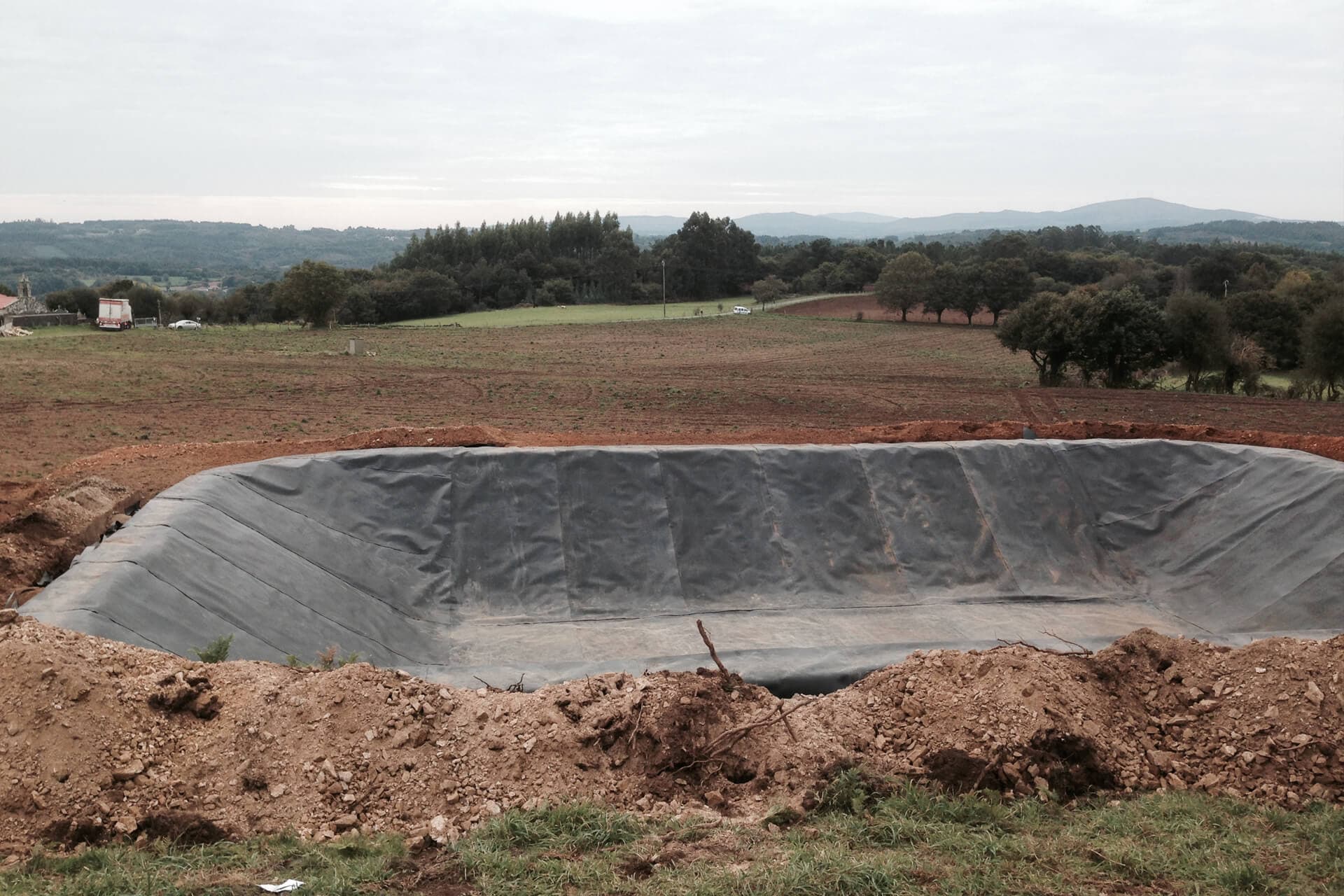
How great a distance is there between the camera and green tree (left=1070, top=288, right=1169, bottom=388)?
31.7 m

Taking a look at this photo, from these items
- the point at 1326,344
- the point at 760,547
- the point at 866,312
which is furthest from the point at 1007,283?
the point at 760,547

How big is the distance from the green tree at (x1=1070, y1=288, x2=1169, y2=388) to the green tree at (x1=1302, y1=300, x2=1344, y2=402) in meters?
4.40

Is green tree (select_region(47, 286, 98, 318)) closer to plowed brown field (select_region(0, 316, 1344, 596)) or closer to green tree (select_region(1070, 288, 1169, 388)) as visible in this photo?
plowed brown field (select_region(0, 316, 1344, 596))

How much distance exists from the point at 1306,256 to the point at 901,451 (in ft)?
345

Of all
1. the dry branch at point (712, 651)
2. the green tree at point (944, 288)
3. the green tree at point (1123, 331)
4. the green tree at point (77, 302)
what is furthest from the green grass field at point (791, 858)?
the green tree at point (77, 302)

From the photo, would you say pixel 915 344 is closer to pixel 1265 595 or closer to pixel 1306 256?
pixel 1265 595

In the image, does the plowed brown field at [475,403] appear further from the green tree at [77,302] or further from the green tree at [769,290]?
the green tree at [769,290]

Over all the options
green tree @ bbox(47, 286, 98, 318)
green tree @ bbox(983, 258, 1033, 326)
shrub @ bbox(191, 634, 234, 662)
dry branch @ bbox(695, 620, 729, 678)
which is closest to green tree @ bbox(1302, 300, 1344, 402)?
green tree @ bbox(983, 258, 1033, 326)

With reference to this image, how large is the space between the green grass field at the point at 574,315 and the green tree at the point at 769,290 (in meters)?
1.33

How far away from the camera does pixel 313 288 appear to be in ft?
165

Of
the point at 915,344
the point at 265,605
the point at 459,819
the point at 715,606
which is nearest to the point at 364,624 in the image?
the point at 265,605

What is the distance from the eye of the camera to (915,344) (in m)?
49.9

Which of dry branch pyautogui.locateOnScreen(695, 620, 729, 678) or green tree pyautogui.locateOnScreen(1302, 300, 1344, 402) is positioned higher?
green tree pyautogui.locateOnScreen(1302, 300, 1344, 402)

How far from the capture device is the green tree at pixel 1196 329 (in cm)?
3219
